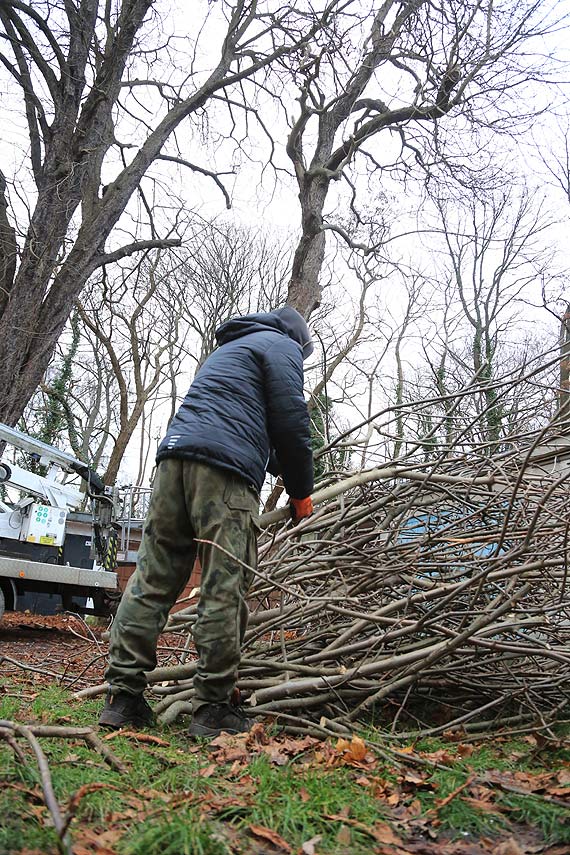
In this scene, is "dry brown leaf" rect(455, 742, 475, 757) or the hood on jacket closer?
"dry brown leaf" rect(455, 742, 475, 757)

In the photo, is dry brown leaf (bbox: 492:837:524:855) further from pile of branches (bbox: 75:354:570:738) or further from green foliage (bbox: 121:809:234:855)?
pile of branches (bbox: 75:354:570:738)

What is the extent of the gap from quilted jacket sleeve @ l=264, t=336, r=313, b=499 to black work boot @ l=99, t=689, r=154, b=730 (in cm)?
114

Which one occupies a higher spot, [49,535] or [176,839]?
[49,535]

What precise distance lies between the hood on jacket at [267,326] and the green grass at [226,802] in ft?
6.19

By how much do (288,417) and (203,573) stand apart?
2.48 feet

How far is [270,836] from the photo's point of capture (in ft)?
5.39

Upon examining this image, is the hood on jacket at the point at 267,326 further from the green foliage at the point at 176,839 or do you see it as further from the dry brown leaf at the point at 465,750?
the green foliage at the point at 176,839

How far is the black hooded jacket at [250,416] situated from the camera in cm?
291

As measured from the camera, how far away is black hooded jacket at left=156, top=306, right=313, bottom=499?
2.91 metres

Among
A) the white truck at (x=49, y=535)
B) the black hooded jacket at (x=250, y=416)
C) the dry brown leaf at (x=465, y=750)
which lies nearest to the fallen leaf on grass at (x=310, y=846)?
the dry brown leaf at (x=465, y=750)

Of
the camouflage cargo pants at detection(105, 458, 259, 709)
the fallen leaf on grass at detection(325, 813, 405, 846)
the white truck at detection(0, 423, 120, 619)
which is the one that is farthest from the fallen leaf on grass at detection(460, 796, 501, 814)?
the white truck at detection(0, 423, 120, 619)

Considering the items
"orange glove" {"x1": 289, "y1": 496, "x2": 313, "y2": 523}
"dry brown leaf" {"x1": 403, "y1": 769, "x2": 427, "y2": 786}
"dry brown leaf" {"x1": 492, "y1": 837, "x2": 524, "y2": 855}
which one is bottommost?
"dry brown leaf" {"x1": 492, "y1": 837, "x2": 524, "y2": 855}

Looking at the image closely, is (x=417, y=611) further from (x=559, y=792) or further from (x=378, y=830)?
(x=378, y=830)

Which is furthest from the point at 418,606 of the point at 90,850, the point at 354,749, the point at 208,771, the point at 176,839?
the point at 90,850
